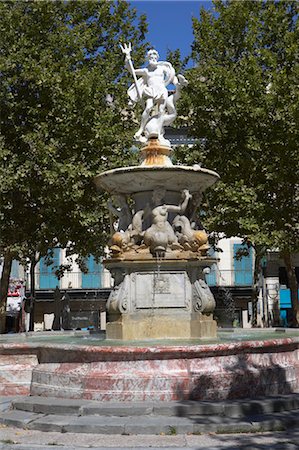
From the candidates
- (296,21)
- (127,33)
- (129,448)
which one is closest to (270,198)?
(296,21)

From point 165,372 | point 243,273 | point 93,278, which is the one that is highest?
point 243,273

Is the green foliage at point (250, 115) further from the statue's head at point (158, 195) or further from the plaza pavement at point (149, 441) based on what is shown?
the plaza pavement at point (149, 441)

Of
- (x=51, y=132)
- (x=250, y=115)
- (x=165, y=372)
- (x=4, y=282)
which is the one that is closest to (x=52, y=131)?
(x=51, y=132)

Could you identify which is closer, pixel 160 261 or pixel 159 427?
pixel 159 427

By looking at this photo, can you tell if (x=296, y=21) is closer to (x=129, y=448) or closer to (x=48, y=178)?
(x=48, y=178)

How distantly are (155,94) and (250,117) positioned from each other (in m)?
8.76

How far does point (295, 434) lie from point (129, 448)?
1783mm

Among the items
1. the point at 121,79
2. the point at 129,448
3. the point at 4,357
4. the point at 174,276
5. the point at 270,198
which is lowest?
the point at 129,448

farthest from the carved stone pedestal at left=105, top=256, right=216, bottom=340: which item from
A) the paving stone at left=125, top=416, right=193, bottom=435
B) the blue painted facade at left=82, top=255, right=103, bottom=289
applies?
the blue painted facade at left=82, top=255, right=103, bottom=289

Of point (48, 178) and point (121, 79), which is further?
point (121, 79)

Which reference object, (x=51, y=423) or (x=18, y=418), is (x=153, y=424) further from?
(x=18, y=418)

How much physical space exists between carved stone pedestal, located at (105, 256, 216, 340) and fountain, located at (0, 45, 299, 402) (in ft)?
0.06

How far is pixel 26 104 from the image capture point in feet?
62.1

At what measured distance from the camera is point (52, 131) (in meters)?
18.9
